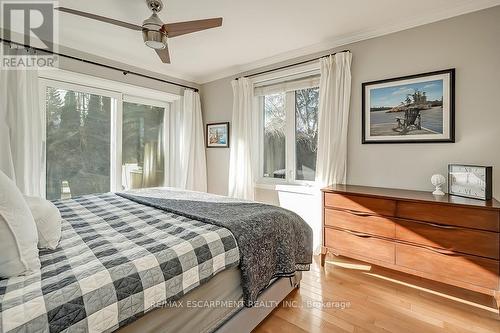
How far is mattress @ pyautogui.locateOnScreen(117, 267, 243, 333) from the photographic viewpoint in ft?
3.45

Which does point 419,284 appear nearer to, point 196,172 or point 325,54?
point 325,54

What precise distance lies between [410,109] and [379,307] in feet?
6.09

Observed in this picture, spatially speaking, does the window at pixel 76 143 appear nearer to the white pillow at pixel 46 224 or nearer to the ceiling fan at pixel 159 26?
the ceiling fan at pixel 159 26

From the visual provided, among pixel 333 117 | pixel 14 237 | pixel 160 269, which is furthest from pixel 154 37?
pixel 333 117

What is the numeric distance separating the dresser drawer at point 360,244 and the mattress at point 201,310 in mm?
1370

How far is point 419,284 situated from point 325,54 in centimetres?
264

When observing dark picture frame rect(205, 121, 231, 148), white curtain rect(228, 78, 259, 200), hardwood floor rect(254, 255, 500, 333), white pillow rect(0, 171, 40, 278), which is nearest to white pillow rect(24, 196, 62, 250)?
white pillow rect(0, 171, 40, 278)

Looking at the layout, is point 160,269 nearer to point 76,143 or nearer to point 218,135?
point 76,143

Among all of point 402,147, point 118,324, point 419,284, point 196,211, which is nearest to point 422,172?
point 402,147

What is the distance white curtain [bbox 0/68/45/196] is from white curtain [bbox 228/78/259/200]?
2.34 metres

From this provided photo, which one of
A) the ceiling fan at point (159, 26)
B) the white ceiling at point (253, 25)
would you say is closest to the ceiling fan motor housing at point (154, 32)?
the ceiling fan at point (159, 26)

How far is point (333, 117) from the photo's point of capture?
2.89 m

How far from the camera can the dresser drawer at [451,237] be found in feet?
5.80

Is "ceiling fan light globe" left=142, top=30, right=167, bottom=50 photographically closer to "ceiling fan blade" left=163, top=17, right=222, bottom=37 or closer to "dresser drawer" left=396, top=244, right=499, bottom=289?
"ceiling fan blade" left=163, top=17, right=222, bottom=37
